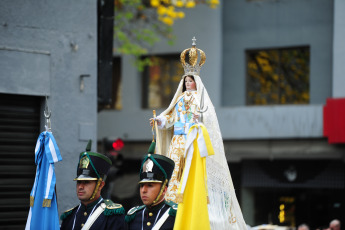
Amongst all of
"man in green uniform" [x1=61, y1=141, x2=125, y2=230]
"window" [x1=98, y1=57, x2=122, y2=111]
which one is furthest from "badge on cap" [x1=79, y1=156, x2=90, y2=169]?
"window" [x1=98, y1=57, x2=122, y2=111]

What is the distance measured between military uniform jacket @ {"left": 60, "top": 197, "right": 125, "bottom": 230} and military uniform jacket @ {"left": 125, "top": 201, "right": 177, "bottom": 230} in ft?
0.51

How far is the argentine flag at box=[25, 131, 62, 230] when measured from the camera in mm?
10047

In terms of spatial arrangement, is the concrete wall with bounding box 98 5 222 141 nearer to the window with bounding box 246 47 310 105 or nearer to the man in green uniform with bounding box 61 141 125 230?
the window with bounding box 246 47 310 105

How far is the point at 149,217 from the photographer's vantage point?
915 centimetres

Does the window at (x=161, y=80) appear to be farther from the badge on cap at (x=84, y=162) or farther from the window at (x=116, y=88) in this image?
the badge on cap at (x=84, y=162)

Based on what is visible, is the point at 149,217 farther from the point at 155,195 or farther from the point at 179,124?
the point at 179,124

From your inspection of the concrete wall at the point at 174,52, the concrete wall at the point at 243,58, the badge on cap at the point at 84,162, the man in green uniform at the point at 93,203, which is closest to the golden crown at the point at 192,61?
the man in green uniform at the point at 93,203

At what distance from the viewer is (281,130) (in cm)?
2405

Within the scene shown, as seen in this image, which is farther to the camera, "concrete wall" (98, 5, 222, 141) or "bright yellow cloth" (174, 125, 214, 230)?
→ "concrete wall" (98, 5, 222, 141)

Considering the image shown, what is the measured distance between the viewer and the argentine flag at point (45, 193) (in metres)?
10.0

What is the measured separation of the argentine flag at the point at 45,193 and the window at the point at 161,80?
52.3 feet

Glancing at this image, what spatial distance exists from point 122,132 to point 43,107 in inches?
495

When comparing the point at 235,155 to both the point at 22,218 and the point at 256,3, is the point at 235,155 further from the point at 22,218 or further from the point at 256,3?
the point at 22,218

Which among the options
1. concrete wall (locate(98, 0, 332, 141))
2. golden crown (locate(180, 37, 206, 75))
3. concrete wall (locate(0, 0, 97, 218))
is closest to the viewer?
golden crown (locate(180, 37, 206, 75))
